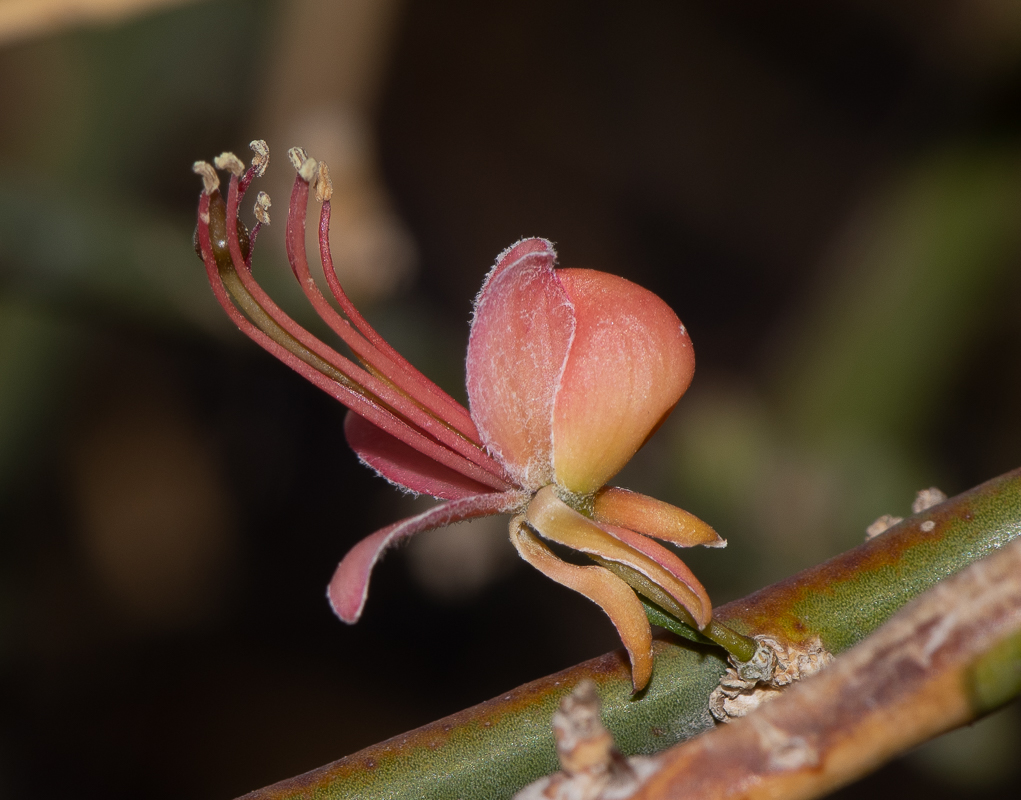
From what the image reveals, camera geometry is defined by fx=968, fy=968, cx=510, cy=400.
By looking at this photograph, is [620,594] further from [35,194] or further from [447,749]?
[35,194]

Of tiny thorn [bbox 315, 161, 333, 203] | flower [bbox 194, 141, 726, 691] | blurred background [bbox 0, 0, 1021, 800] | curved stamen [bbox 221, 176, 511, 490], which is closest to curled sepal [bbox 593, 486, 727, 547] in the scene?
flower [bbox 194, 141, 726, 691]

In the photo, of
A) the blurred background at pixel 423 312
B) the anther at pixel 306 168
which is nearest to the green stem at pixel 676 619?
the anther at pixel 306 168

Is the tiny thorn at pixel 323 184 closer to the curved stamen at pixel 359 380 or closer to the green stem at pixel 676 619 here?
the curved stamen at pixel 359 380

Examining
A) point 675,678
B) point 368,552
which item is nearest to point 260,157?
point 368,552

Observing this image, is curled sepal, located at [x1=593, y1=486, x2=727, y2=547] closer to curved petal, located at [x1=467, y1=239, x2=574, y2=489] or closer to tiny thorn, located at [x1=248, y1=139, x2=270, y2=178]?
curved petal, located at [x1=467, y1=239, x2=574, y2=489]

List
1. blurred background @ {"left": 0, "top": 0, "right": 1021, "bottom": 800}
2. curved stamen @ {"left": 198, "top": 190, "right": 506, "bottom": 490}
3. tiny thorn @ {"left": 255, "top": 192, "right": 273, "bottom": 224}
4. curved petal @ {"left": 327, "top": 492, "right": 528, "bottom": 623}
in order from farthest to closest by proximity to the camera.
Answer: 1. blurred background @ {"left": 0, "top": 0, "right": 1021, "bottom": 800}
2. tiny thorn @ {"left": 255, "top": 192, "right": 273, "bottom": 224}
3. curved stamen @ {"left": 198, "top": 190, "right": 506, "bottom": 490}
4. curved petal @ {"left": 327, "top": 492, "right": 528, "bottom": 623}

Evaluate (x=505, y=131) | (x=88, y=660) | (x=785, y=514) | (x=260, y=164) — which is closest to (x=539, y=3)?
(x=505, y=131)
